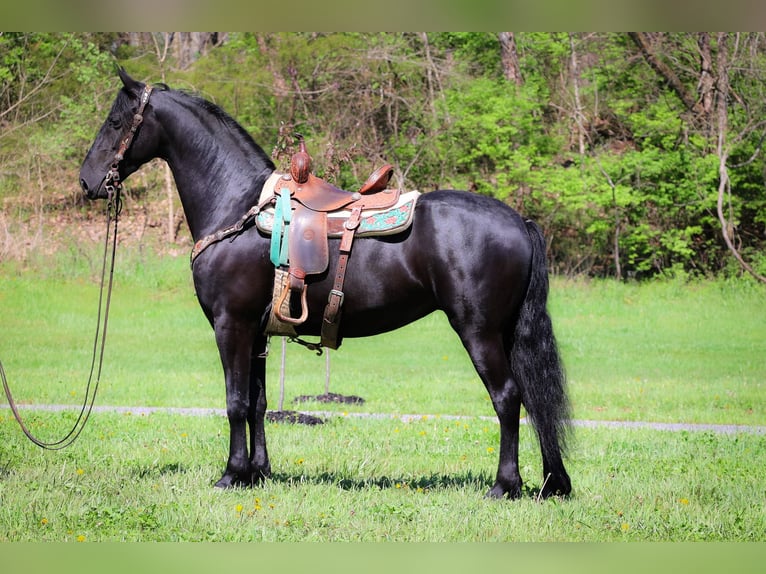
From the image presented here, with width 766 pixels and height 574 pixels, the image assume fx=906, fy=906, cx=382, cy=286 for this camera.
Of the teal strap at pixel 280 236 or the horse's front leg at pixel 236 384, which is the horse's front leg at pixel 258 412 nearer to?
the horse's front leg at pixel 236 384

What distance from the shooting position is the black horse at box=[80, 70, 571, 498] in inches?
233

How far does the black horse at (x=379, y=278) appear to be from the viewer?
5910mm

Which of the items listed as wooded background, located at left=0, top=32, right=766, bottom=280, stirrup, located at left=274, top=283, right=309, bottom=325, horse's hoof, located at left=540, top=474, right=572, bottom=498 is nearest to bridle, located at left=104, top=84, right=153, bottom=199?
stirrup, located at left=274, top=283, right=309, bottom=325

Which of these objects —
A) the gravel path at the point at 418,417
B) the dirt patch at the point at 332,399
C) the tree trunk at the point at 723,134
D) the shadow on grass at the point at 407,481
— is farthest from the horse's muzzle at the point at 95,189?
the tree trunk at the point at 723,134

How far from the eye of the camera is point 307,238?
19.5ft

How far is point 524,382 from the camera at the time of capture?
→ 6.03m

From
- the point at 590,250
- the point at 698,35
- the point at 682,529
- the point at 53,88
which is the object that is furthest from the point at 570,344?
the point at 53,88

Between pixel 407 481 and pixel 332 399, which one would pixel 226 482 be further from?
pixel 332 399

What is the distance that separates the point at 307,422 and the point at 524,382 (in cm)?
357

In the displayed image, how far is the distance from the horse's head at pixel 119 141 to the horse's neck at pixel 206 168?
20cm

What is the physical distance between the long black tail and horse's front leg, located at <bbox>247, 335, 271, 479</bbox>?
178 centimetres

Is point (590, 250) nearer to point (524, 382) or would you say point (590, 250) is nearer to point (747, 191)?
point (747, 191)

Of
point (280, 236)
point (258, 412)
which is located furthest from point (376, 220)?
point (258, 412)

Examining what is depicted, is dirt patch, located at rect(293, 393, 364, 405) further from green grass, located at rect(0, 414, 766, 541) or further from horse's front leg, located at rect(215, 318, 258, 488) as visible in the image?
horse's front leg, located at rect(215, 318, 258, 488)
